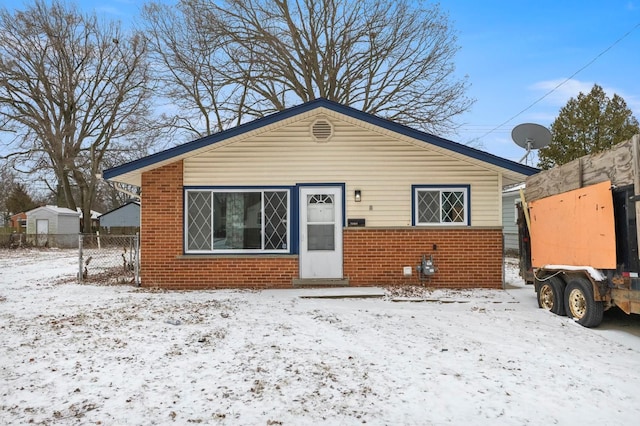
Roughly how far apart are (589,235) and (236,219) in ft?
21.5

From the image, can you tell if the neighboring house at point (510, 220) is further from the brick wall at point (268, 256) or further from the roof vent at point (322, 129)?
the roof vent at point (322, 129)

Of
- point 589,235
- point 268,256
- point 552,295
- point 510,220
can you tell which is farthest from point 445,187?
point 510,220

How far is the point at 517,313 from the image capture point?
24.7ft

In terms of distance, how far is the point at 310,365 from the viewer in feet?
16.1

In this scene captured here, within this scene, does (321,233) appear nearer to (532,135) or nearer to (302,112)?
(302,112)

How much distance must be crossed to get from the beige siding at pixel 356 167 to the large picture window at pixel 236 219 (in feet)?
0.93

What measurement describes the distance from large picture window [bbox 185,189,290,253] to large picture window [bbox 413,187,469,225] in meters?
2.85

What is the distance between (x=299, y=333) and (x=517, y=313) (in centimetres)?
363

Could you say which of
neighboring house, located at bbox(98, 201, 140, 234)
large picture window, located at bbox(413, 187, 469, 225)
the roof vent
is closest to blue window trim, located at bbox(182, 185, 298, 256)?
the roof vent

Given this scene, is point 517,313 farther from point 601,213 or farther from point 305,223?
point 305,223

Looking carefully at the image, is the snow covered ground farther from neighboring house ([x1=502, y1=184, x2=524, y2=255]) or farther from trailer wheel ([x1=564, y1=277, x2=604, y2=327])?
neighboring house ([x1=502, y1=184, x2=524, y2=255])

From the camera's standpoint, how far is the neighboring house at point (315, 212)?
1003cm

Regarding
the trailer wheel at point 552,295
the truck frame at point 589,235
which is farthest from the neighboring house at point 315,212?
the trailer wheel at point 552,295

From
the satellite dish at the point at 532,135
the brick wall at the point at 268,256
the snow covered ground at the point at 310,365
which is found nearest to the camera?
the snow covered ground at the point at 310,365
